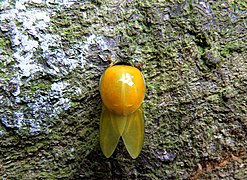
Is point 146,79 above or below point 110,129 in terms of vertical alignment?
above

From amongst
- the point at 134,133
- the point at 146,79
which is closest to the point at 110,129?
the point at 134,133

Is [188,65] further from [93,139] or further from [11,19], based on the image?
[11,19]

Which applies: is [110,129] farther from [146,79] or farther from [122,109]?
[146,79]
